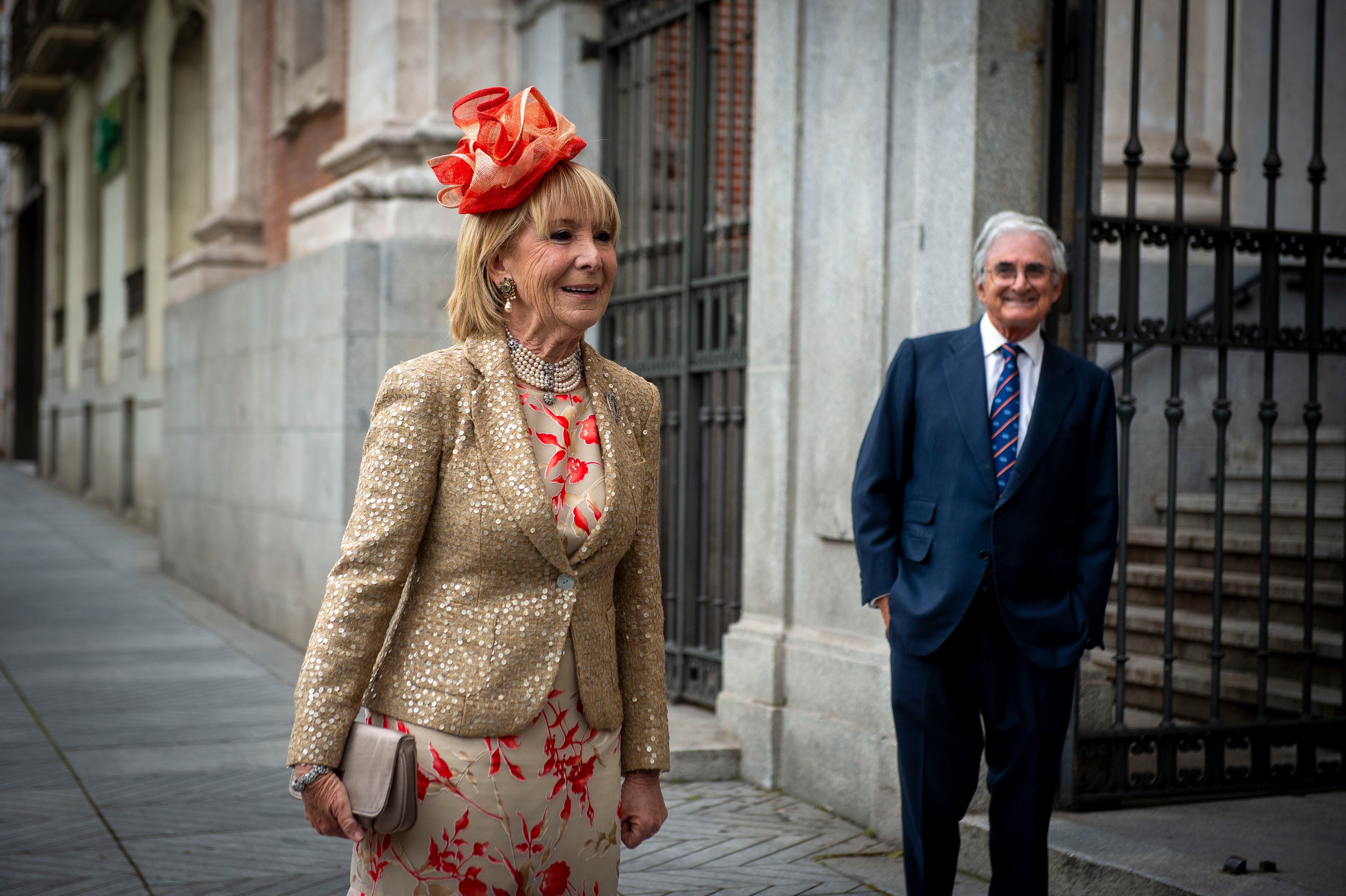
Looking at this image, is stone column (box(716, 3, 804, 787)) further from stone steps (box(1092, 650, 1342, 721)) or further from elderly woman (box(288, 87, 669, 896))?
elderly woman (box(288, 87, 669, 896))

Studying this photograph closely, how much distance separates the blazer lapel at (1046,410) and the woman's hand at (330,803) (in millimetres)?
1995

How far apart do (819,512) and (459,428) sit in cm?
349

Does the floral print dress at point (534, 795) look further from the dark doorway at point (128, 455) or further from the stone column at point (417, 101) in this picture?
the dark doorway at point (128, 455)

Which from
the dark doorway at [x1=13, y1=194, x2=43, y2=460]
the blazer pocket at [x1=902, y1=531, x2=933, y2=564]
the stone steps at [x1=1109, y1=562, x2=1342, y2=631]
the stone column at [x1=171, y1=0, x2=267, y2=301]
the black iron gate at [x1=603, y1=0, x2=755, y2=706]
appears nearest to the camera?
the blazer pocket at [x1=902, y1=531, x2=933, y2=564]

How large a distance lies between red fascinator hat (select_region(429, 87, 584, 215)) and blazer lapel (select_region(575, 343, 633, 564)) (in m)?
0.34

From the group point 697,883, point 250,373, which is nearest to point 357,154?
point 250,373

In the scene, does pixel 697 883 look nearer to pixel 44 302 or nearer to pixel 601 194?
pixel 601 194

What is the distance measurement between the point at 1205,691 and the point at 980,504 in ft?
10.6

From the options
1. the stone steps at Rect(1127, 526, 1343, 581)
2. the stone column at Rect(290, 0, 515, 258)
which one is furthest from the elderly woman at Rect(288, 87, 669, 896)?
the stone column at Rect(290, 0, 515, 258)

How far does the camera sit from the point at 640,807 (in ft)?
8.48

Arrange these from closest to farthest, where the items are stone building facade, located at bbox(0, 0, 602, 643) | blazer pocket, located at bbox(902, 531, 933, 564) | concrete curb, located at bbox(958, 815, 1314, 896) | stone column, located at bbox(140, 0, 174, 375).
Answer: blazer pocket, located at bbox(902, 531, 933, 564) → concrete curb, located at bbox(958, 815, 1314, 896) → stone building facade, located at bbox(0, 0, 602, 643) → stone column, located at bbox(140, 0, 174, 375)

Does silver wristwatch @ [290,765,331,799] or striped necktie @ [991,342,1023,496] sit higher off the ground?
striped necktie @ [991,342,1023,496]

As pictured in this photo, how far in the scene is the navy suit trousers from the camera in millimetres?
3682

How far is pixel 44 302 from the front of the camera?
28047 mm
